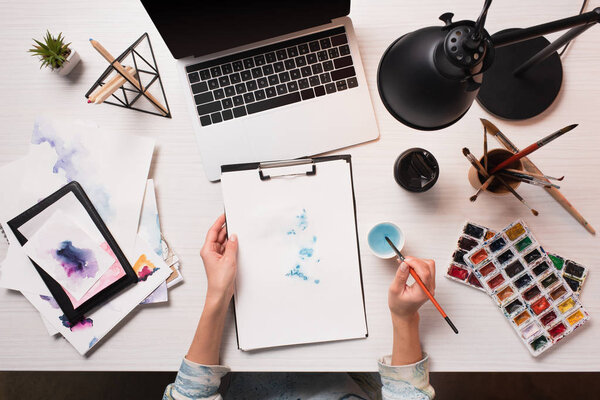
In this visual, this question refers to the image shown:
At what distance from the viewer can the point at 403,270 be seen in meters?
0.74

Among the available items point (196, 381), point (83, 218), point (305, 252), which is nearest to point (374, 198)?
point (305, 252)

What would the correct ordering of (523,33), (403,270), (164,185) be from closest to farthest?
(523,33), (403,270), (164,185)

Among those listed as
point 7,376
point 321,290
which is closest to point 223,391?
point 321,290

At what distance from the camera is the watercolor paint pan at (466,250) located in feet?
2.62

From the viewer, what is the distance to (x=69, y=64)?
85 cm

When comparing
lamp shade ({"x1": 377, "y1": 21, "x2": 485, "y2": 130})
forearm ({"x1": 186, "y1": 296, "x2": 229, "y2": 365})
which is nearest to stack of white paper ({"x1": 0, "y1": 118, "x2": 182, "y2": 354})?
forearm ({"x1": 186, "y1": 296, "x2": 229, "y2": 365})

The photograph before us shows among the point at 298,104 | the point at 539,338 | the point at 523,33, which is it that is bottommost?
the point at 539,338

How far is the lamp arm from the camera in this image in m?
0.48

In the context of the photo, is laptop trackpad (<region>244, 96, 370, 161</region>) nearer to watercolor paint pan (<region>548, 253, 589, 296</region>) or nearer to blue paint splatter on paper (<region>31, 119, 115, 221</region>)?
blue paint splatter on paper (<region>31, 119, 115, 221</region>)

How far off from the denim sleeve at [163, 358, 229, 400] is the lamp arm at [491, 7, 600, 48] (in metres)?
0.77

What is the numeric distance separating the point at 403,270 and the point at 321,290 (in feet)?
0.58

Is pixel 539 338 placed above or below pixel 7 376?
above

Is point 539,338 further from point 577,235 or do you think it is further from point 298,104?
point 298,104

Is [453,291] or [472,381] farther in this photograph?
[472,381]
